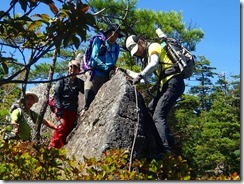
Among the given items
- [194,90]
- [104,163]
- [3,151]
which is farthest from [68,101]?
[194,90]

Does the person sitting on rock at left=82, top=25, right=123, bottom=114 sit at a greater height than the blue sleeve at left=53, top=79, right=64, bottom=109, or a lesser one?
greater

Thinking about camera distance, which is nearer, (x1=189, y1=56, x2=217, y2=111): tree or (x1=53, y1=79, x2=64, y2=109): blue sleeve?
(x1=53, y1=79, x2=64, y2=109): blue sleeve

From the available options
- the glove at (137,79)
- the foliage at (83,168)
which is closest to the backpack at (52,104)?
the glove at (137,79)

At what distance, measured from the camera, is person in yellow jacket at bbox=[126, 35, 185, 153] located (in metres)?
2.70

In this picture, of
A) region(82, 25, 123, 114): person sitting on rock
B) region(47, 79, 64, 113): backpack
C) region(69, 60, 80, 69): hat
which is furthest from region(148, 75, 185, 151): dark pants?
region(47, 79, 64, 113): backpack

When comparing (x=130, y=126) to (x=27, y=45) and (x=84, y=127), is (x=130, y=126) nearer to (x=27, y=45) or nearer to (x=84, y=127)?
(x=84, y=127)

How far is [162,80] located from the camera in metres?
2.81

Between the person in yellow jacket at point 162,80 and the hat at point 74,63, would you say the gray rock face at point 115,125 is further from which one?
the hat at point 74,63

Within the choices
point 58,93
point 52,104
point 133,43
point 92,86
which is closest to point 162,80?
point 133,43

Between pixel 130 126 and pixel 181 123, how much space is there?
3.60m

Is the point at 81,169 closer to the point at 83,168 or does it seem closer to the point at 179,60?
the point at 83,168

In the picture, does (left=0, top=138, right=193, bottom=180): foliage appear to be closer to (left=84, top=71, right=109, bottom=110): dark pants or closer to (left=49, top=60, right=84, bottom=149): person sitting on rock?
(left=49, top=60, right=84, bottom=149): person sitting on rock

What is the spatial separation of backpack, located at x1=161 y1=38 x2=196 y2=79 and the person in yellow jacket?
0.06ft

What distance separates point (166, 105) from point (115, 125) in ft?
1.29
